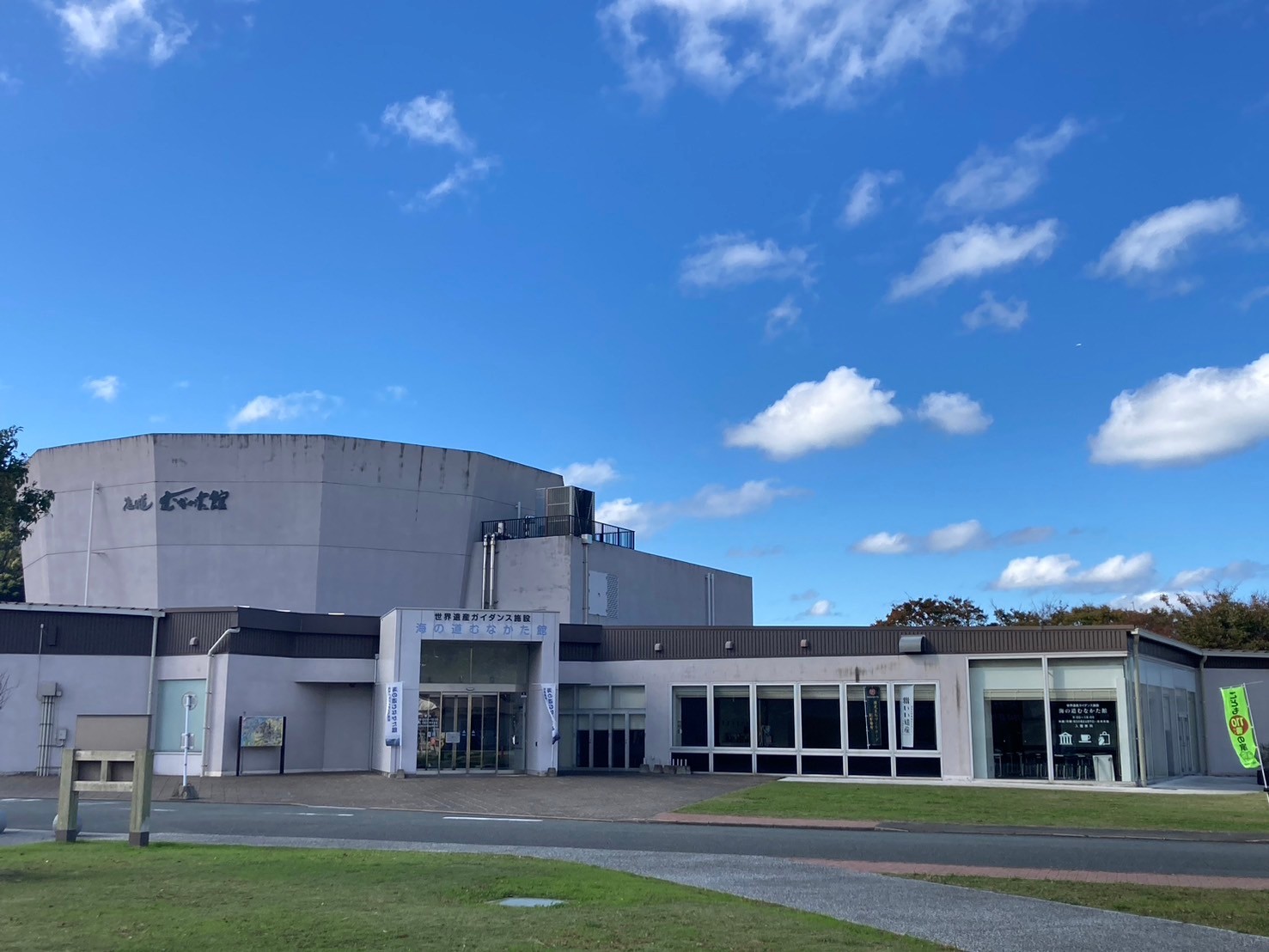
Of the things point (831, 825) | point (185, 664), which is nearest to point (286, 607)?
point (185, 664)

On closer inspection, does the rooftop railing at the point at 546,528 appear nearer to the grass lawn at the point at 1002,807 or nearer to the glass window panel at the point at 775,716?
the glass window panel at the point at 775,716

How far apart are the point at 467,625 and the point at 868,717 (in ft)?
40.0

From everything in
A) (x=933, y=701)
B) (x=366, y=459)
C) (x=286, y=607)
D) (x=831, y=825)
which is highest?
(x=366, y=459)

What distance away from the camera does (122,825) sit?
21250mm

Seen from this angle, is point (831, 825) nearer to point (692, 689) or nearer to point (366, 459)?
point (692, 689)

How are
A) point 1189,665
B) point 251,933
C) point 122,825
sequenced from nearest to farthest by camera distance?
point 251,933, point 122,825, point 1189,665

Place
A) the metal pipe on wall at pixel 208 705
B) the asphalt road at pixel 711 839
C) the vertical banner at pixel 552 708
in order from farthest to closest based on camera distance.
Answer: the metal pipe on wall at pixel 208 705 → the vertical banner at pixel 552 708 → the asphalt road at pixel 711 839

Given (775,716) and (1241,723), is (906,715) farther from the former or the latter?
(1241,723)

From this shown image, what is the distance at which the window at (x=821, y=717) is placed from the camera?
35.3m

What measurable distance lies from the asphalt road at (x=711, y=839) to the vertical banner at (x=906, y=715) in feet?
43.6

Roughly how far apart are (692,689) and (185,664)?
1609 cm

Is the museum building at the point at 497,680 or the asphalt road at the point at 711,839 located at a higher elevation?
the museum building at the point at 497,680

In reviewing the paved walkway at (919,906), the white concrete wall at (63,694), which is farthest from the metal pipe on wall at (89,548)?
the paved walkway at (919,906)

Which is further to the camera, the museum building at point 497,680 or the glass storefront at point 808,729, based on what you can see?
the glass storefront at point 808,729
